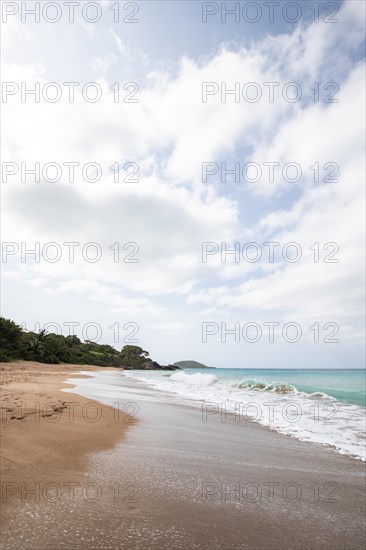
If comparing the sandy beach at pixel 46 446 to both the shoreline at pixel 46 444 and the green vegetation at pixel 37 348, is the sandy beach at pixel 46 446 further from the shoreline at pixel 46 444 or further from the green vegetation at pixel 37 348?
the green vegetation at pixel 37 348

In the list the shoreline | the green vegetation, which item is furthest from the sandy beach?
the green vegetation

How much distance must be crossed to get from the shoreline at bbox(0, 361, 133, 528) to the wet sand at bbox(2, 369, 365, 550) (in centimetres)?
18

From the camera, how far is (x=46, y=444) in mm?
5168

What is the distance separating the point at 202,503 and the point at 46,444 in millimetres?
2748

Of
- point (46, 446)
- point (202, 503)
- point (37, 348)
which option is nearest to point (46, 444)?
point (46, 446)

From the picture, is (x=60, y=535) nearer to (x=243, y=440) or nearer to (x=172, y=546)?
(x=172, y=546)

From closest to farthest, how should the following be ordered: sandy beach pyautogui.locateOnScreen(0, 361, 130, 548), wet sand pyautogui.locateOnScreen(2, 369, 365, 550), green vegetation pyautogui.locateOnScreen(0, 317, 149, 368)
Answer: wet sand pyautogui.locateOnScreen(2, 369, 365, 550) → sandy beach pyautogui.locateOnScreen(0, 361, 130, 548) → green vegetation pyautogui.locateOnScreen(0, 317, 149, 368)

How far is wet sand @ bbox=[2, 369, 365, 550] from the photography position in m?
2.81

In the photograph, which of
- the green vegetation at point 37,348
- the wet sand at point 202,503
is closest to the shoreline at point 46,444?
the wet sand at point 202,503

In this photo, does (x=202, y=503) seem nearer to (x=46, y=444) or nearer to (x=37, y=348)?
(x=46, y=444)

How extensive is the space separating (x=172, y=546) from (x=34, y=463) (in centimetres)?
244

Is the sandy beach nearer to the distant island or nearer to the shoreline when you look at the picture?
the shoreline

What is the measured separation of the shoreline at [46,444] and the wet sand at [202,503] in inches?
7.0

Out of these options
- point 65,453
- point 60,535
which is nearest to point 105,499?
point 60,535
